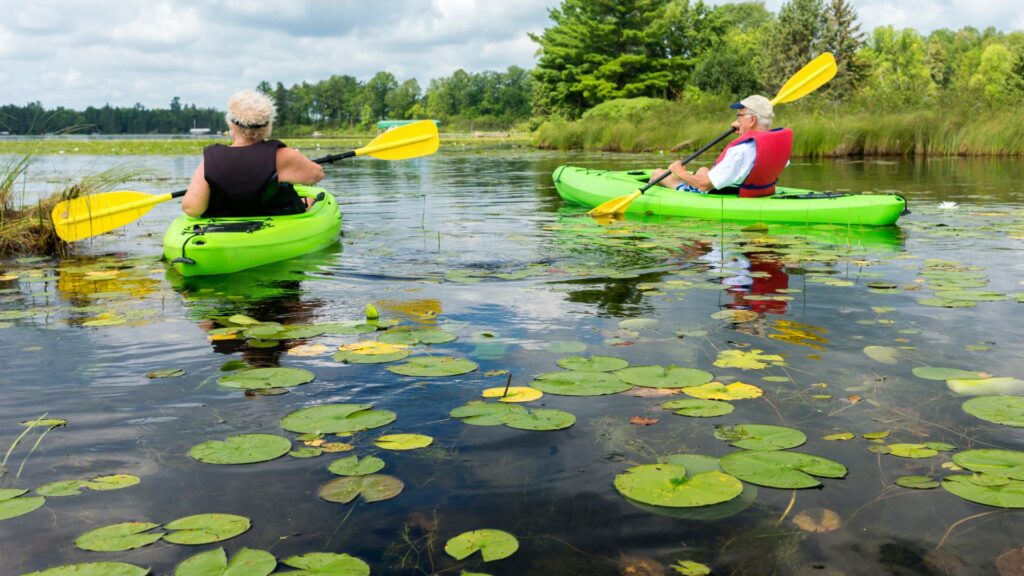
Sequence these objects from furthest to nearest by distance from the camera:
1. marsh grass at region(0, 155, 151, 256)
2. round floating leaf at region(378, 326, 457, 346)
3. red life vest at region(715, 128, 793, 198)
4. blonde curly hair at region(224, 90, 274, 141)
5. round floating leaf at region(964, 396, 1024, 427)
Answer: red life vest at region(715, 128, 793, 198)
marsh grass at region(0, 155, 151, 256)
blonde curly hair at region(224, 90, 274, 141)
round floating leaf at region(378, 326, 457, 346)
round floating leaf at region(964, 396, 1024, 427)

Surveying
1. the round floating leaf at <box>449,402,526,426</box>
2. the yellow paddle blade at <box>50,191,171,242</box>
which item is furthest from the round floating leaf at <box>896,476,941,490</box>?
the yellow paddle blade at <box>50,191,171,242</box>

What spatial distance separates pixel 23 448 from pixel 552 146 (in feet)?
88.7

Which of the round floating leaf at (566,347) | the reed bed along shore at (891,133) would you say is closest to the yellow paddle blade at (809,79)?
the round floating leaf at (566,347)

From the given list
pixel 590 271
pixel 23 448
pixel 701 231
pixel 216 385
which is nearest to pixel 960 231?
pixel 701 231

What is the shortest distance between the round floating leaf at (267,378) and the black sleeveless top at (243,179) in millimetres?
2508

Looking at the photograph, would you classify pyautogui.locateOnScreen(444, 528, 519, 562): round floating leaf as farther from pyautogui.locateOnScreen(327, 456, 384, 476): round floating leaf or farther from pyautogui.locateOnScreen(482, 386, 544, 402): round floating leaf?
pyautogui.locateOnScreen(482, 386, 544, 402): round floating leaf

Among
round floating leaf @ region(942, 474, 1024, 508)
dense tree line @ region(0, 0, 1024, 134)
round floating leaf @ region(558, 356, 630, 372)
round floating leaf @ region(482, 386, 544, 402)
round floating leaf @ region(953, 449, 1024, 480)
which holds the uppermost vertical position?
dense tree line @ region(0, 0, 1024, 134)

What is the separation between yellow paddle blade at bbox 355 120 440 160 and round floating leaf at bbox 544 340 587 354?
346 cm

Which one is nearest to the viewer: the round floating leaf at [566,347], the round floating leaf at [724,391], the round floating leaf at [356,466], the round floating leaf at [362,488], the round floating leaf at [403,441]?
the round floating leaf at [362,488]

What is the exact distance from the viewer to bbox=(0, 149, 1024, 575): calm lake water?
1.88 meters

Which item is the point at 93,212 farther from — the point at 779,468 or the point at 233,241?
the point at 779,468

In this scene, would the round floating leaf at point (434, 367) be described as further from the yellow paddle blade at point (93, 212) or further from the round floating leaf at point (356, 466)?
the yellow paddle blade at point (93, 212)

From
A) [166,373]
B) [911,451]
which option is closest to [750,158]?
[911,451]

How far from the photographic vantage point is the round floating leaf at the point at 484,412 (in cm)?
256
